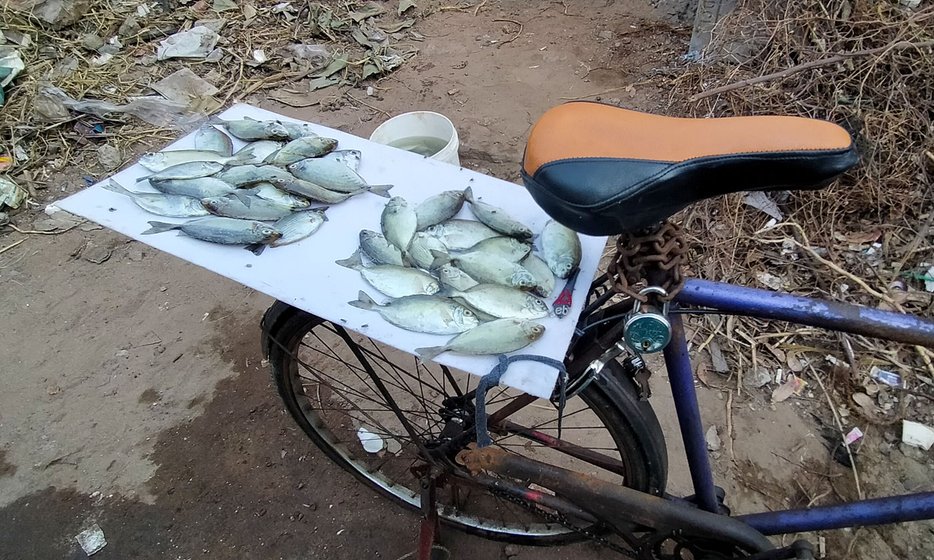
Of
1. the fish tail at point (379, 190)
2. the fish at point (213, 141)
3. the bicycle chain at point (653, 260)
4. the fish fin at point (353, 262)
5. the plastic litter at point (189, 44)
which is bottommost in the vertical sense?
the plastic litter at point (189, 44)

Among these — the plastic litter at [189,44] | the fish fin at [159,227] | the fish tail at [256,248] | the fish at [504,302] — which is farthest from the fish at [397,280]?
the plastic litter at [189,44]

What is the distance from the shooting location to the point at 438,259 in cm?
160

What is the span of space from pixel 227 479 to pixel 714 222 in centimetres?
279

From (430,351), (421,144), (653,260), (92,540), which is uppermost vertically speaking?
(653,260)

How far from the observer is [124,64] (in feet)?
16.2

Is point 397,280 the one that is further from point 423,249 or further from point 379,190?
point 379,190

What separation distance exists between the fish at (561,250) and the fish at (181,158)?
41.8 inches

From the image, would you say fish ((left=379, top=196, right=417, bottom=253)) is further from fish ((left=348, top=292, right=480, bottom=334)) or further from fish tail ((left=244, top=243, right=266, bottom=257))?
Result: fish tail ((left=244, top=243, right=266, bottom=257))

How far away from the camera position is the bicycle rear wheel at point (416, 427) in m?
1.68

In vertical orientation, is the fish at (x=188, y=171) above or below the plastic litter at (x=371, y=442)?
above

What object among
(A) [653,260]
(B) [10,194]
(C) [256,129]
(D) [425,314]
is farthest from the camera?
(B) [10,194]

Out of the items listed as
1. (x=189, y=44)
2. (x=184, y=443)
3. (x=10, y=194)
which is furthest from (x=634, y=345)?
(x=189, y=44)

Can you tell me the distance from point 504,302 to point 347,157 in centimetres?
78

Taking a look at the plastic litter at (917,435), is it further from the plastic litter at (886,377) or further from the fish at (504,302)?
the fish at (504,302)
